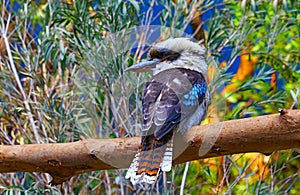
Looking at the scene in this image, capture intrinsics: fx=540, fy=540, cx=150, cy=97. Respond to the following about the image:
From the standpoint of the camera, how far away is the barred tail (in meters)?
1.17

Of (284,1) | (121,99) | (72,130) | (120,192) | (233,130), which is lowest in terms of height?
(120,192)

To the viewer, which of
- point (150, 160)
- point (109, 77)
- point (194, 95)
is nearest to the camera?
point (150, 160)

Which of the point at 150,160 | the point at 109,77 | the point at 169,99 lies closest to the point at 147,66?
the point at 169,99

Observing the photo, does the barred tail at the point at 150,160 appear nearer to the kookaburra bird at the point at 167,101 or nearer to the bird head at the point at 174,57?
the kookaburra bird at the point at 167,101

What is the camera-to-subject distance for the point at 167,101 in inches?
50.8

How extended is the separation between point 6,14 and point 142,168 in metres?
1.65

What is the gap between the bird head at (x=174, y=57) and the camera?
1.40 meters

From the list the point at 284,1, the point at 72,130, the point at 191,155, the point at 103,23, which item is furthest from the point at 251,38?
the point at 191,155

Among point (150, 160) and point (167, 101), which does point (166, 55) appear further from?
point (150, 160)

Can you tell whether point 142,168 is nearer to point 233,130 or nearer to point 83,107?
point 233,130

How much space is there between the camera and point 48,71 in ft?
7.92

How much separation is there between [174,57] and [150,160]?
1.08 feet

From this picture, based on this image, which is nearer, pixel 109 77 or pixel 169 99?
pixel 169 99

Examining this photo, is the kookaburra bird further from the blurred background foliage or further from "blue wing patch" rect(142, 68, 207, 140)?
the blurred background foliage
